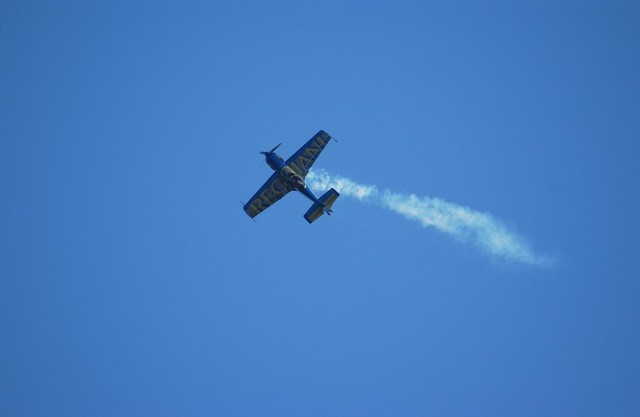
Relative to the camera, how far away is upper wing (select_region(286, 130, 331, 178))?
6888cm

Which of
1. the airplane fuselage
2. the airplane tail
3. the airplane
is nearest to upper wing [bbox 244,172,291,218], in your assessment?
the airplane

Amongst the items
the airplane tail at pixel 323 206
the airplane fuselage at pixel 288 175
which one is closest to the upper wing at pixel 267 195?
the airplane fuselage at pixel 288 175

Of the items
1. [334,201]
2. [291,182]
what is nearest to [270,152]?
[291,182]

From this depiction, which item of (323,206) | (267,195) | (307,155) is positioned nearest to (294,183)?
(267,195)

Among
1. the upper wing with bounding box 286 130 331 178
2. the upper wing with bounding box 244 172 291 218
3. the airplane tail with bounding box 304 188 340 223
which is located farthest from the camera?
the upper wing with bounding box 286 130 331 178

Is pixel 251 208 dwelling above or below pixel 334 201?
below

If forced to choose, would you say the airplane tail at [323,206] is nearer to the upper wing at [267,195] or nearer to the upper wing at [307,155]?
the upper wing at [267,195]

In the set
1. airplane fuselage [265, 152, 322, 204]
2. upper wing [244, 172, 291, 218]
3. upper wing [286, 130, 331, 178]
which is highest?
upper wing [286, 130, 331, 178]

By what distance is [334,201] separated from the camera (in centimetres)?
6681

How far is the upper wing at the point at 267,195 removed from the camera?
224 feet

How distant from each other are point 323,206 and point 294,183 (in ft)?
12.5

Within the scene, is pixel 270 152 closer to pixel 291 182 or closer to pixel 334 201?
pixel 291 182

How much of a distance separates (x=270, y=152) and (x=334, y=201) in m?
8.48

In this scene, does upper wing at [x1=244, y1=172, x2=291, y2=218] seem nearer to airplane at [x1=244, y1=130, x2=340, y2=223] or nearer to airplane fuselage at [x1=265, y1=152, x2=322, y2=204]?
airplane at [x1=244, y1=130, x2=340, y2=223]
